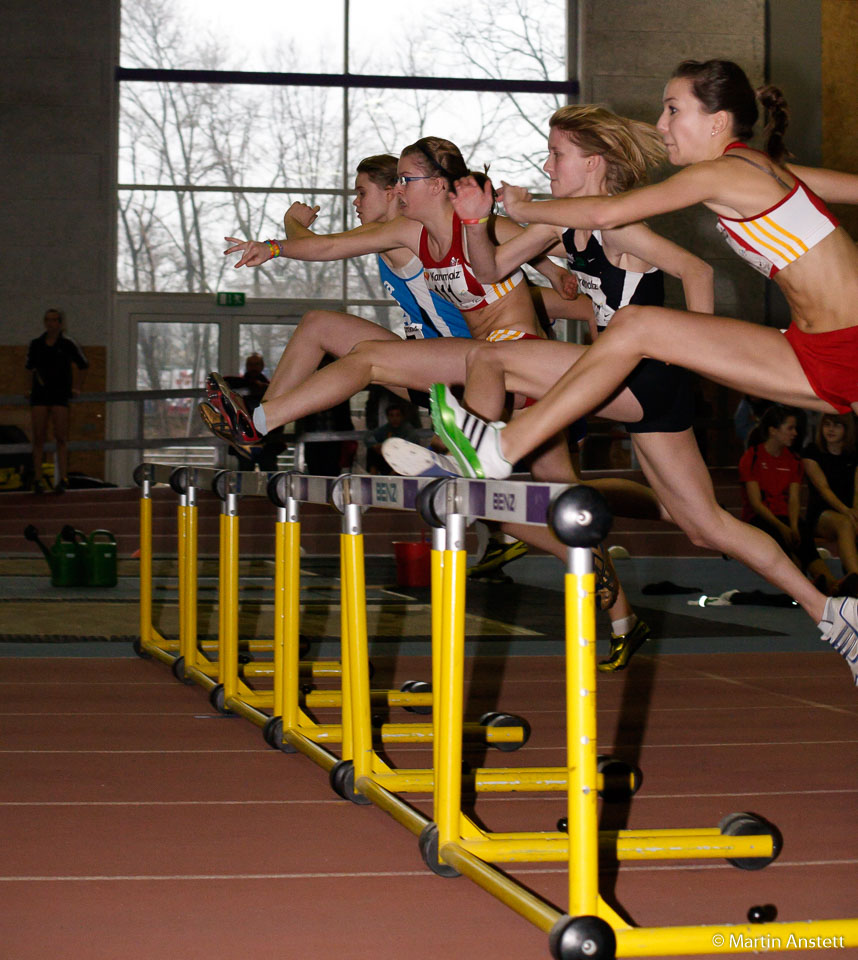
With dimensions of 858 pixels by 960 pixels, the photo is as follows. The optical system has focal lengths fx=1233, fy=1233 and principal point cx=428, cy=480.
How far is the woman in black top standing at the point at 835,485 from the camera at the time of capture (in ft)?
23.1

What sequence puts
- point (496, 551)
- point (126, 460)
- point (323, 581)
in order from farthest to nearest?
point (126, 460) → point (323, 581) → point (496, 551)

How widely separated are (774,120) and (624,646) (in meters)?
2.40

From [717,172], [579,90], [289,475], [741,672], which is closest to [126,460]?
[579,90]

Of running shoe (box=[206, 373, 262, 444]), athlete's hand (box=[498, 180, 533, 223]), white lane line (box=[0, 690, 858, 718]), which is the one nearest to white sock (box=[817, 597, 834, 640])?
white lane line (box=[0, 690, 858, 718])

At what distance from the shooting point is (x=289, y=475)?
3367 mm

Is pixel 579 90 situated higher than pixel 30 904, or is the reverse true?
pixel 579 90

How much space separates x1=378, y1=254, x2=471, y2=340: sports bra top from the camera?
4230mm

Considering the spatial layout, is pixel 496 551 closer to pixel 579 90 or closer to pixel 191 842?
pixel 191 842

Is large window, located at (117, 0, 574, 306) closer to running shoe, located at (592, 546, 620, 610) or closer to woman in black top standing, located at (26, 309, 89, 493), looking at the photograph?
woman in black top standing, located at (26, 309, 89, 493)

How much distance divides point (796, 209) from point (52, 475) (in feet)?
35.5

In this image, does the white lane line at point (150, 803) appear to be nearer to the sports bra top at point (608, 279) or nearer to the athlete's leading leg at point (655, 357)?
the athlete's leading leg at point (655, 357)

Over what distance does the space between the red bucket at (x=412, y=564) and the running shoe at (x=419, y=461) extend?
4.67 metres

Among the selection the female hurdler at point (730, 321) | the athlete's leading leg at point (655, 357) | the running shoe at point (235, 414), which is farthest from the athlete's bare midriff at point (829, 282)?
the running shoe at point (235, 414)

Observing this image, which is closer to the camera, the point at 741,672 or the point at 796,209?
the point at 796,209
